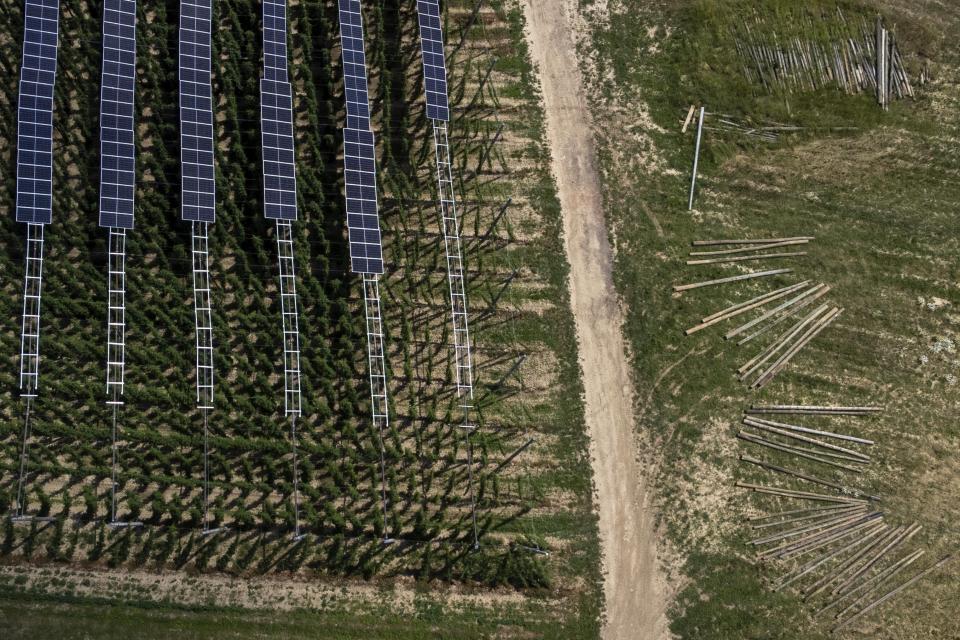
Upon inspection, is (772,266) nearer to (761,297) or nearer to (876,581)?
(761,297)

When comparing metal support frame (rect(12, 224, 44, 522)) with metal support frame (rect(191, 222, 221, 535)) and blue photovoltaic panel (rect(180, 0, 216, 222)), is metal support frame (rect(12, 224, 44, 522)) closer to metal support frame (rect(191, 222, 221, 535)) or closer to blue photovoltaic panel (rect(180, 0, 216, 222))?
metal support frame (rect(191, 222, 221, 535))

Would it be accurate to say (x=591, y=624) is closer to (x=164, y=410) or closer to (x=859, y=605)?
(x=859, y=605)

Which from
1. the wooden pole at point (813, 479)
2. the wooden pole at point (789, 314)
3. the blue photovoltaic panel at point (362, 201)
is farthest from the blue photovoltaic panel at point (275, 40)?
the wooden pole at point (813, 479)

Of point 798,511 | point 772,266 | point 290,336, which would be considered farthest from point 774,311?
point 290,336

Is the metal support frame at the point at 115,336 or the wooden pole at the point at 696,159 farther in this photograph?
the wooden pole at the point at 696,159

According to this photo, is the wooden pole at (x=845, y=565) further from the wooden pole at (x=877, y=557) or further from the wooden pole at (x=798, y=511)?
the wooden pole at (x=798, y=511)

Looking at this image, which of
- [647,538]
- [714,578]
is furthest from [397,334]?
[714,578]

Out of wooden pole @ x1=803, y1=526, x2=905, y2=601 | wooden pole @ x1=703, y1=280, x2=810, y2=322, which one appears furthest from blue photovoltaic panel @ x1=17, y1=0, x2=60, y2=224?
wooden pole @ x1=803, y1=526, x2=905, y2=601
